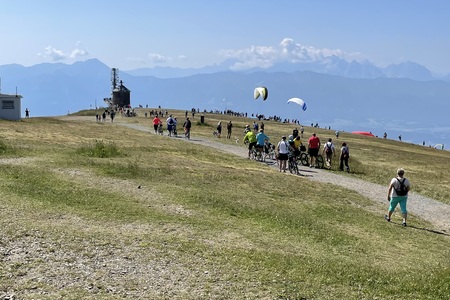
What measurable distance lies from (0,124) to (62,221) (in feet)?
129

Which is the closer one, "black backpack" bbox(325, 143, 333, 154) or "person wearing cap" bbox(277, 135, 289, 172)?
"person wearing cap" bbox(277, 135, 289, 172)

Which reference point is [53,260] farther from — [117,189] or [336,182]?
[336,182]

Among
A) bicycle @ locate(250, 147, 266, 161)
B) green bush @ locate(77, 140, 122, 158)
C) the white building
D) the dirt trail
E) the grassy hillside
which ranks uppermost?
the white building

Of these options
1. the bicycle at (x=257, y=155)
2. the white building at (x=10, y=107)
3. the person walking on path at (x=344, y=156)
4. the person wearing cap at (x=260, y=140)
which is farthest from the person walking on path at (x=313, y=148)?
the white building at (x=10, y=107)

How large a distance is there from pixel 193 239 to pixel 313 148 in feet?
71.5

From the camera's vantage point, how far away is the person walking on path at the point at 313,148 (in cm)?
3341

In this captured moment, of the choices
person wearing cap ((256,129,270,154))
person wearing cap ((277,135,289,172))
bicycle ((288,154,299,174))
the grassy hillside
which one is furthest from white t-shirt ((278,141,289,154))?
the grassy hillside

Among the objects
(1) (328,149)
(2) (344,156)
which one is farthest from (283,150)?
(2) (344,156)

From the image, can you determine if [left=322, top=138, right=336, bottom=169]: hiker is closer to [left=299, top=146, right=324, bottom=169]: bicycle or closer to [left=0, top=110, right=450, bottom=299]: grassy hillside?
[left=299, top=146, right=324, bottom=169]: bicycle

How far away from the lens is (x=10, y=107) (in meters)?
57.1

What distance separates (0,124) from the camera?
48.3 m

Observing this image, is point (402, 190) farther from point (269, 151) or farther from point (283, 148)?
point (269, 151)

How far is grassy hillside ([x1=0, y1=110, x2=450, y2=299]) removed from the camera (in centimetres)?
1041

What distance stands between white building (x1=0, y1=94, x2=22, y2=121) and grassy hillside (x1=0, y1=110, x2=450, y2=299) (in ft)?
116
